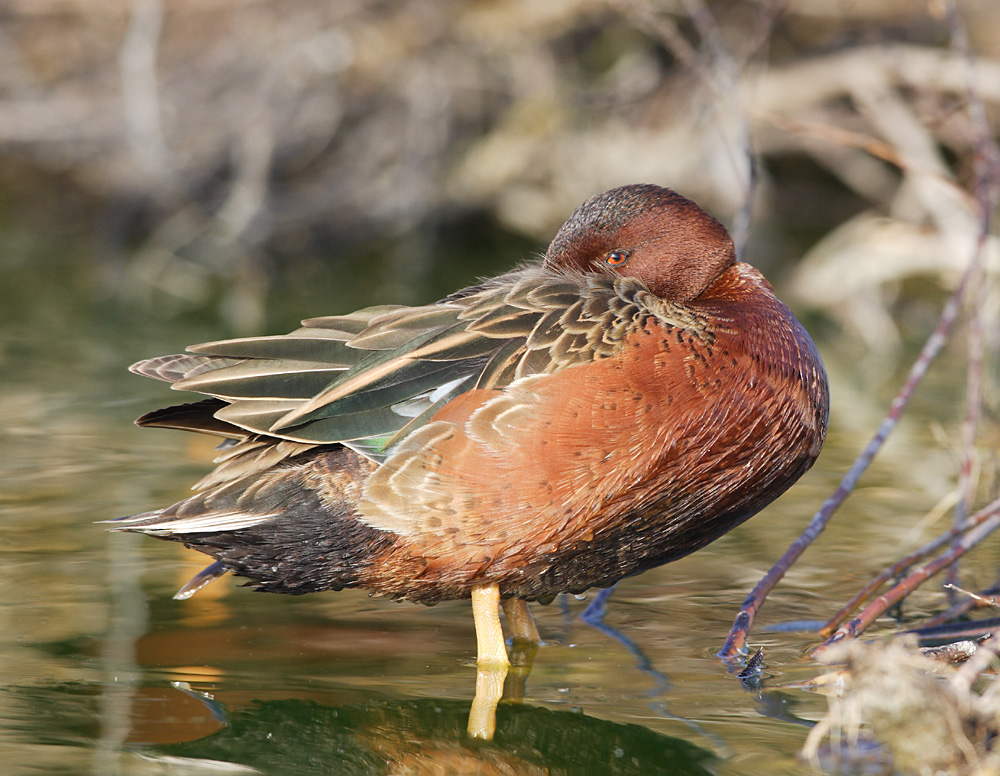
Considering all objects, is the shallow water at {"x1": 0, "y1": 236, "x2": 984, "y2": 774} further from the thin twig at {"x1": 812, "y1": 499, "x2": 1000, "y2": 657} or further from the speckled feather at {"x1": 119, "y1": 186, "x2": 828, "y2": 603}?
the speckled feather at {"x1": 119, "y1": 186, "x2": 828, "y2": 603}

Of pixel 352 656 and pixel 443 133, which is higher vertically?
pixel 443 133

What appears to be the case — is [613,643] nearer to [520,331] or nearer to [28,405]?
[520,331]

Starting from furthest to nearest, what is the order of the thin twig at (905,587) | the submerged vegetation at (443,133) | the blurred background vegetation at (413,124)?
the blurred background vegetation at (413,124)
the submerged vegetation at (443,133)
the thin twig at (905,587)

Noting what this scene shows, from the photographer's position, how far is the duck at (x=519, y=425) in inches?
131

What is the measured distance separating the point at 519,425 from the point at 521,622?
880mm

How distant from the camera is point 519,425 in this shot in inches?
132

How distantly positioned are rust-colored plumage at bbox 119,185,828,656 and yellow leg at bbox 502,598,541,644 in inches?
9.2

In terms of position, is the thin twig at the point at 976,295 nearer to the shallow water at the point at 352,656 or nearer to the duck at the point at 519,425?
the shallow water at the point at 352,656

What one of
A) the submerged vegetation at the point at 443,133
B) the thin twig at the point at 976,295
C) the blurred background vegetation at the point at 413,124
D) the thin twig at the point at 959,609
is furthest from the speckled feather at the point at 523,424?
the blurred background vegetation at the point at 413,124

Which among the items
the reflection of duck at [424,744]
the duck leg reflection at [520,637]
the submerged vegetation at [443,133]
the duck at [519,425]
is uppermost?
the submerged vegetation at [443,133]

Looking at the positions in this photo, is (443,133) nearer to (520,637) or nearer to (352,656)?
(520,637)

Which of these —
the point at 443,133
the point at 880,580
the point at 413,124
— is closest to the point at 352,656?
the point at 880,580

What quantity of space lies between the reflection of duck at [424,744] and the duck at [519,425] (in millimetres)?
393

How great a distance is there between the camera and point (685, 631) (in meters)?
3.89
